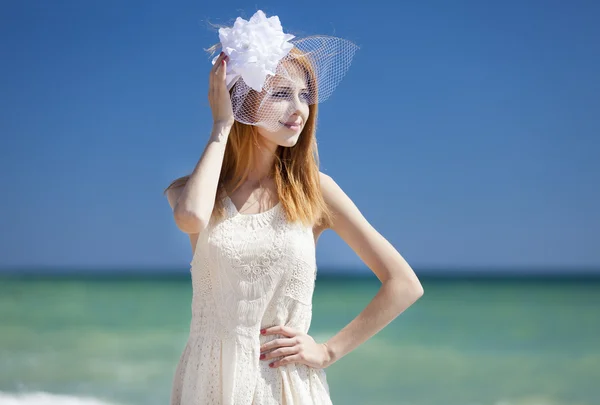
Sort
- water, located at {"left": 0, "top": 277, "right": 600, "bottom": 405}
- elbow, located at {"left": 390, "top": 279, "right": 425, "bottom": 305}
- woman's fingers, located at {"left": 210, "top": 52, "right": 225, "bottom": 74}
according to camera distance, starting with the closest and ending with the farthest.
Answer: woman's fingers, located at {"left": 210, "top": 52, "right": 225, "bottom": 74} < elbow, located at {"left": 390, "top": 279, "right": 425, "bottom": 305} < water, located at {"left": 0, "top": 277, "right": 600, "bottom": 405}

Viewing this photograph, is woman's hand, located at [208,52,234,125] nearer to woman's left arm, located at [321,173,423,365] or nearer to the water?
woman's left arm, located at [321,173,423,365]

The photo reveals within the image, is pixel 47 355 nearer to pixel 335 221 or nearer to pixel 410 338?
pixel 410 338

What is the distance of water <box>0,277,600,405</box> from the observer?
7508 mm

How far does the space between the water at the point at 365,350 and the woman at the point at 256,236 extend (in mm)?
5319

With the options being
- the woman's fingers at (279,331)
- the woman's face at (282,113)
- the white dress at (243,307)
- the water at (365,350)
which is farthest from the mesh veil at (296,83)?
the water at (365,350)

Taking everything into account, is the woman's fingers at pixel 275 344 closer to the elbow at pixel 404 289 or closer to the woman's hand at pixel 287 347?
the woman's hand at pixel 287 347

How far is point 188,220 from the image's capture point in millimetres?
1920

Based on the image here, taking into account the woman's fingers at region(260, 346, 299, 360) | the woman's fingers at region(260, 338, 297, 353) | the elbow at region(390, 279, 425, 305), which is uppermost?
the elbow at region(390, 279, 425, 305)

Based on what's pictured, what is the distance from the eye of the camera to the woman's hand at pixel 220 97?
2008 mm

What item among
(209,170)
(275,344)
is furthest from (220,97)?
(275,344)

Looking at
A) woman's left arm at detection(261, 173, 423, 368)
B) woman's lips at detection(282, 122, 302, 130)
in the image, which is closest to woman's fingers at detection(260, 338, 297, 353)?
woman's left arm at detection(261, 173, 423, 368)

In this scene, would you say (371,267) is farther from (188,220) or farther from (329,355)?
(188,220)

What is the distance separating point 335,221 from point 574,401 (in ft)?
18.7

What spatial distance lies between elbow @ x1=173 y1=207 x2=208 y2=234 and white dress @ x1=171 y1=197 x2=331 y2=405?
73 millimetres
